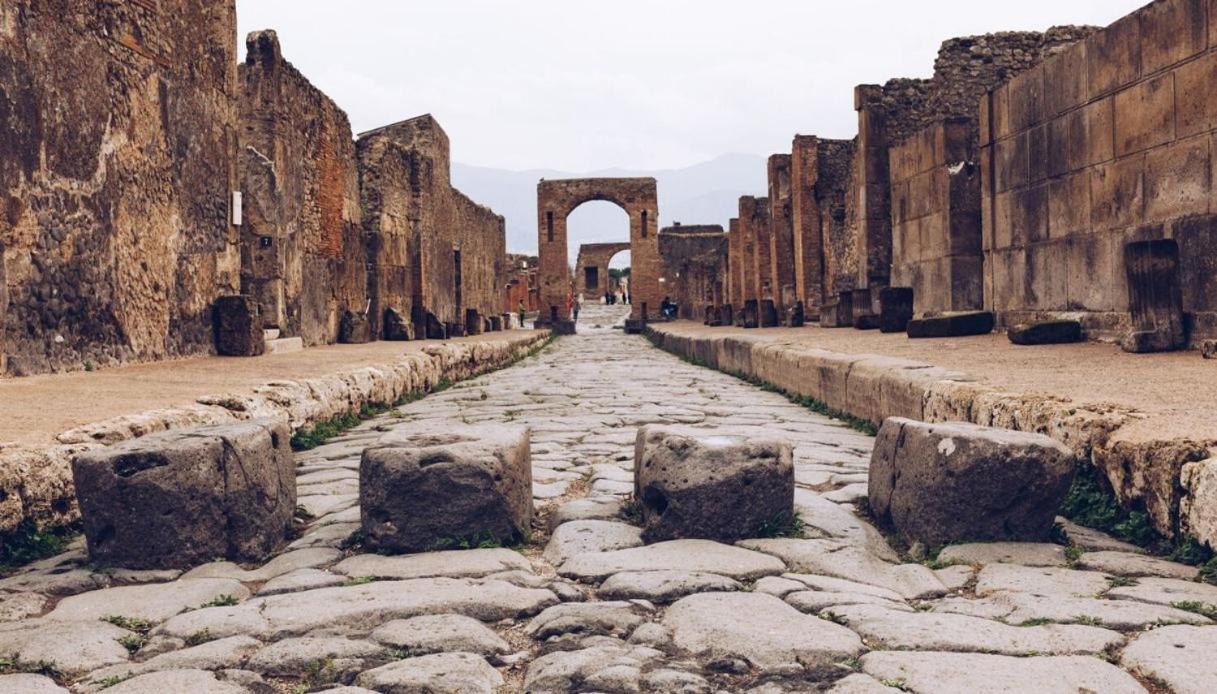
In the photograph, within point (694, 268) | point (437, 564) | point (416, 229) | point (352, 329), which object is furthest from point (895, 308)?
point (694, 268)

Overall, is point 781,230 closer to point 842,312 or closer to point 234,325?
point 842,312

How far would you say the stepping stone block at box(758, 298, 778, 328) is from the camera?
19.1 metres

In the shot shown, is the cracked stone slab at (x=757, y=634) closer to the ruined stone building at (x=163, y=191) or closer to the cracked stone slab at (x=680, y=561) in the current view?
the cracked stone slab at (x=680, y=561)

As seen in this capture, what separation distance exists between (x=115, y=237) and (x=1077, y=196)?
733 centimetres

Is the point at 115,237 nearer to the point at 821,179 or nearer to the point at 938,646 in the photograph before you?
the point at 938,646

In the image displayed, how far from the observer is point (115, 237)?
7.16 m

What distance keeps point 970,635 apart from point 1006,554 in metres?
0.82

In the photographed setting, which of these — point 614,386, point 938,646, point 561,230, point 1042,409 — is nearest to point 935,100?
point 614,386

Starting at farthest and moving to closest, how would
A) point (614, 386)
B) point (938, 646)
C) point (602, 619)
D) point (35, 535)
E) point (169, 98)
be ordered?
point (614, 386) → point (169, 98) → point (35, 535) → point (602, 619) → point (938, 646)

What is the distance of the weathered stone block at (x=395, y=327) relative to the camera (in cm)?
1502

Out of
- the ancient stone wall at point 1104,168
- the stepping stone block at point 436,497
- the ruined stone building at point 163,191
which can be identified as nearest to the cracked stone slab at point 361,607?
the stepping stone block at point 436,497

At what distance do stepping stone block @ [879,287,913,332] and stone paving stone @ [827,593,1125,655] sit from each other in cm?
1046

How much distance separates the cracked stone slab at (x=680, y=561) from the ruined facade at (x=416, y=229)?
12.1 metres

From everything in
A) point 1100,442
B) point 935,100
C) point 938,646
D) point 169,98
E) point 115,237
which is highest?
point 935,100
